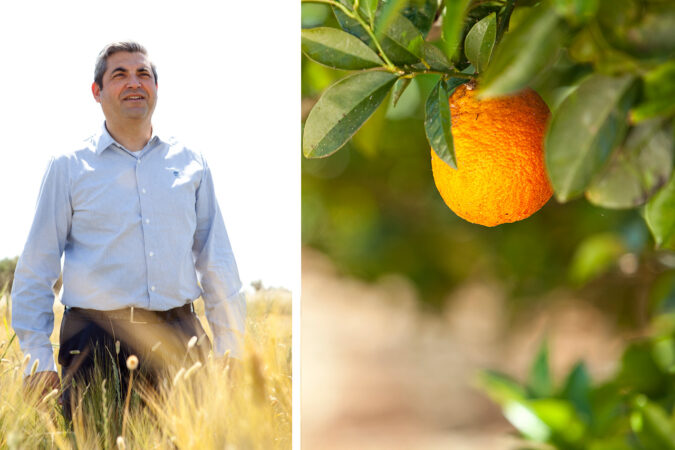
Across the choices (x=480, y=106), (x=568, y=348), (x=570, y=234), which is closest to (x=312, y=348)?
(x=568, y=348)

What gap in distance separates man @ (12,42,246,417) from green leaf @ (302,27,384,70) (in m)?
0.62

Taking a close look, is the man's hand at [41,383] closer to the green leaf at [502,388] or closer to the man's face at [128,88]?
the man's face at [128,88]

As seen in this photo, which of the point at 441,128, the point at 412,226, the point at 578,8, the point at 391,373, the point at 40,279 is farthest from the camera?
the point at 391,373

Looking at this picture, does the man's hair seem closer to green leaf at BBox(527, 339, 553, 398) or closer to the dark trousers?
the dark trousers

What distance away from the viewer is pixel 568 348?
99cm

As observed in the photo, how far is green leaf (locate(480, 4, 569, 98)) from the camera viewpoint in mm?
219

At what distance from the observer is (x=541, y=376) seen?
0.22m

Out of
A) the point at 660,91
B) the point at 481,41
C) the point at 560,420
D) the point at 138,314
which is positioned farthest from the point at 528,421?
the point at 138,314

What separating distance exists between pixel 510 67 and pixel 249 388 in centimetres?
85

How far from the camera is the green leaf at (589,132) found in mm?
223

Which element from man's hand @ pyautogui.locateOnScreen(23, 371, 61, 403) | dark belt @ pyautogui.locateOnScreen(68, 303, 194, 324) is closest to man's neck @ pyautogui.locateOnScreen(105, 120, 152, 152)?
dark belt @ pyautogui.locateOnScreen(68, 303, 194, 324)

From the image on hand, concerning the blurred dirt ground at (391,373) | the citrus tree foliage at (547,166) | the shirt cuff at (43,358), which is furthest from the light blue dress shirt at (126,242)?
the citrus tree foliage at (547,166)

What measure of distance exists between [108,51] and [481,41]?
726 mm

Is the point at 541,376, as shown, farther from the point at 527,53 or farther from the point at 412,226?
the point at 412,226
